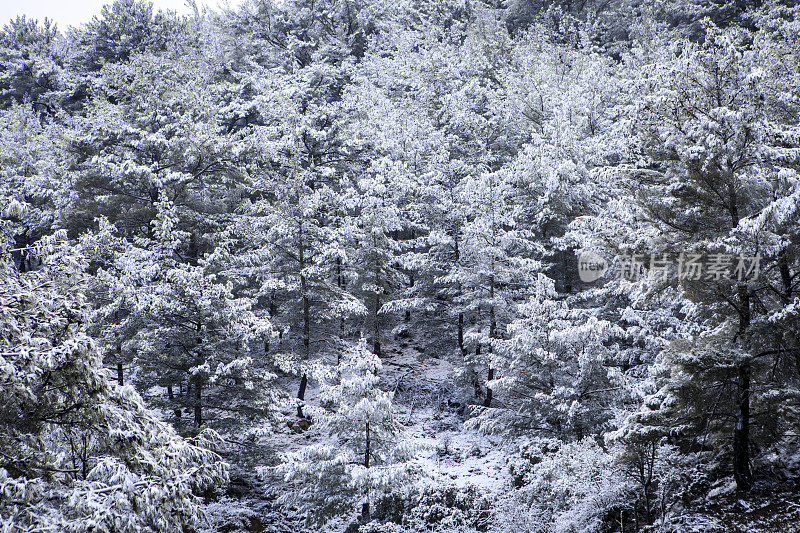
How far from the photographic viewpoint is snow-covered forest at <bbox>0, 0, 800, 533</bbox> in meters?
7.24

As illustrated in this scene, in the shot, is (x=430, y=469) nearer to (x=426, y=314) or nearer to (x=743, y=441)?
(x=426, y=314)

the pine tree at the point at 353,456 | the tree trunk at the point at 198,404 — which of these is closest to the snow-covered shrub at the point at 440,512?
the pine tree at the point at 353,456

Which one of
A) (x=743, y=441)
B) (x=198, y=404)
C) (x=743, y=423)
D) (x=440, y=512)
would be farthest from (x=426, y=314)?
(x=743, y=423)

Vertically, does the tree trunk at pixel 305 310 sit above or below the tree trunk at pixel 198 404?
above

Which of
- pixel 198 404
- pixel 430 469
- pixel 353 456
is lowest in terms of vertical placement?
pixel 430 469

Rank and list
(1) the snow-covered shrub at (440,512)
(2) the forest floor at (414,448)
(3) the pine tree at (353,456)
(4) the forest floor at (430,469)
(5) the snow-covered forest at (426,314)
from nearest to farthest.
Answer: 1. (5) the snow-covered forest at (426,314)
2. (4) the forest floor at (430,469)
3. (3) the pine tree at (353,456)
4. (1) the snow-covered shrub at (440,512)
5. (2) the forest floor at (414,448)

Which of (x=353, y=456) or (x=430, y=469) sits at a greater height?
(x=353, y=456)

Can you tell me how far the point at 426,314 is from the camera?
2334 centimetres

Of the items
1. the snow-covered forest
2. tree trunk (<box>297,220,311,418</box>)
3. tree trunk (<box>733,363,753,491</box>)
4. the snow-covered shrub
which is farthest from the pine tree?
tree trunk (<box>733,363,753,491</box>)

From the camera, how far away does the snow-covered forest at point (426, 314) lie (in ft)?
23.8

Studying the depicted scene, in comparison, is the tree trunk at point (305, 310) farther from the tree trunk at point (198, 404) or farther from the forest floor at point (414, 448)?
the tree trunk at point (198, 404)

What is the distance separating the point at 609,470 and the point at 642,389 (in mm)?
2351

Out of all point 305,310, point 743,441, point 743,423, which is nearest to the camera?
point 743,423

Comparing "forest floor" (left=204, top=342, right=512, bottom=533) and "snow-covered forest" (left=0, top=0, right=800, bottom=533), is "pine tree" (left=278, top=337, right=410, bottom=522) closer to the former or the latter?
"snow-covered forest" (left=0, top=0, right=800, bottom=533)
